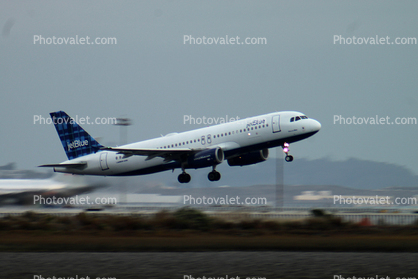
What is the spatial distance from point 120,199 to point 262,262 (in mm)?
31219

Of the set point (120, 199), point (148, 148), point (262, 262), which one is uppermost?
point (148, 148)

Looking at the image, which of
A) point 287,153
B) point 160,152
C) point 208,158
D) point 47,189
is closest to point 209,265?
point 208,158

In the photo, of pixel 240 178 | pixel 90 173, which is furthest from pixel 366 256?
pixel 240 178

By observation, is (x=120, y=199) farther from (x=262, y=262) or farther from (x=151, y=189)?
(x=262, y=262)

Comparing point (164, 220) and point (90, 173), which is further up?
point (90, 173)

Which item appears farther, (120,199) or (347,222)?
(120,199)

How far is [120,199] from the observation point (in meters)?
56.9

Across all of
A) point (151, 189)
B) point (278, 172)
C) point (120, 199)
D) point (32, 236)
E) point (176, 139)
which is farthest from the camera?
point (278, 172)

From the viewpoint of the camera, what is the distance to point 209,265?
90.0 feet

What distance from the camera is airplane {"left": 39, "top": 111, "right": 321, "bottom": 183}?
4197 cm

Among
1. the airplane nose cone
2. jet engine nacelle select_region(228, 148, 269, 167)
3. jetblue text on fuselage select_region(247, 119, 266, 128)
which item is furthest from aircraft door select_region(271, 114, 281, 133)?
jet engine nacelle select_region(228, 148, 269, 167)

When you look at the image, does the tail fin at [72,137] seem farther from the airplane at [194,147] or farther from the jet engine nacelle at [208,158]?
the jet engine nacelle at [208,158]

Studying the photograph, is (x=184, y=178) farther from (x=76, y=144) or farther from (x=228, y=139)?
(x=76, y=144)

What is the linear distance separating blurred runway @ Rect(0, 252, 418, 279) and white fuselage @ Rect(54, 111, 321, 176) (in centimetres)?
1288
